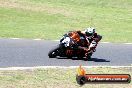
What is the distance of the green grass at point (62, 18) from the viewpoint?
78.8 ft

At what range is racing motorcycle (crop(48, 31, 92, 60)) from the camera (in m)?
16.0

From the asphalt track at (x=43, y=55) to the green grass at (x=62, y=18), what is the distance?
2.25 meters

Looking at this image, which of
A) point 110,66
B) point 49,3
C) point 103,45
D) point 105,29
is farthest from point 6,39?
point 49,3

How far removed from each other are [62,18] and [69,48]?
14996 millimetres

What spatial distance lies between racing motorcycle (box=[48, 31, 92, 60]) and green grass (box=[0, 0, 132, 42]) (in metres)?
5.42

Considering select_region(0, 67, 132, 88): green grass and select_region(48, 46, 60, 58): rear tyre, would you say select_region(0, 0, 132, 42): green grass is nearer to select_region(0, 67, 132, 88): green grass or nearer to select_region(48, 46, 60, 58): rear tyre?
select_region(48, 46, 60, 58): rear tyre

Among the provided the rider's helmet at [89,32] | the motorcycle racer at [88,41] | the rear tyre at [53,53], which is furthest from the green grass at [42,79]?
the rider's helmet at [89,32]

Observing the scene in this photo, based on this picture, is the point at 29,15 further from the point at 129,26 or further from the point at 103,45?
the point at 103,45

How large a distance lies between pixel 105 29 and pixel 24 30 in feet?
19.3

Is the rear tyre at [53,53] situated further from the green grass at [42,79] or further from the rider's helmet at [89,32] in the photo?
the green grass at [42,79]

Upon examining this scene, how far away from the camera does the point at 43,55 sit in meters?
16.3

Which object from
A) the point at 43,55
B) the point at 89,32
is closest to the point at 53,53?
the point at 43,55

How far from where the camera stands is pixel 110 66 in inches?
581

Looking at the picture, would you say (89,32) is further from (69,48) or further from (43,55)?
(43,55)
